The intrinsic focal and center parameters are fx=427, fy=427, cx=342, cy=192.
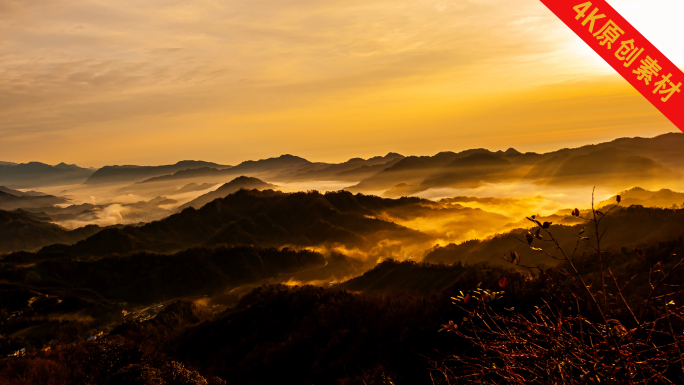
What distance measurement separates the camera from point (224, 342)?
83312 mm

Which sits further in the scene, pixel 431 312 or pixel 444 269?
pixel 444 269

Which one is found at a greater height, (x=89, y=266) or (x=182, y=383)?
(x=182, y=383)

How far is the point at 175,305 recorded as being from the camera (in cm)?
15050

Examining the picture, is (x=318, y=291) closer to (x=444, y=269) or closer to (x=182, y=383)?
(x=444, y=269)

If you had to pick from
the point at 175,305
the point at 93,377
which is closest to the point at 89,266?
the point at 175,305

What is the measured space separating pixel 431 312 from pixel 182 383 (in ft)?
119

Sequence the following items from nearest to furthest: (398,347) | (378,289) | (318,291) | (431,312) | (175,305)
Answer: (398,347), (431,312), (318,291), (378,289), (175,305)

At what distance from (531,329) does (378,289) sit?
12115cm

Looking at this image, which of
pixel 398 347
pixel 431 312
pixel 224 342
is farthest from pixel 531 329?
pixel 224 342

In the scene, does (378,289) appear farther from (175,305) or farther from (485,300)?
(485,300)

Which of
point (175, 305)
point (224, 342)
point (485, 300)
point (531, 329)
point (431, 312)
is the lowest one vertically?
point (175, 305)

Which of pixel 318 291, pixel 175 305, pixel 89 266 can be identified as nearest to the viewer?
pixel 318 291

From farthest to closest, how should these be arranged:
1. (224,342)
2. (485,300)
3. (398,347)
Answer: (224,342) < (398,347) < (485,300)

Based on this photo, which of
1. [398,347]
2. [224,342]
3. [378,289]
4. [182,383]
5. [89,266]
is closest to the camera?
[182,383]
